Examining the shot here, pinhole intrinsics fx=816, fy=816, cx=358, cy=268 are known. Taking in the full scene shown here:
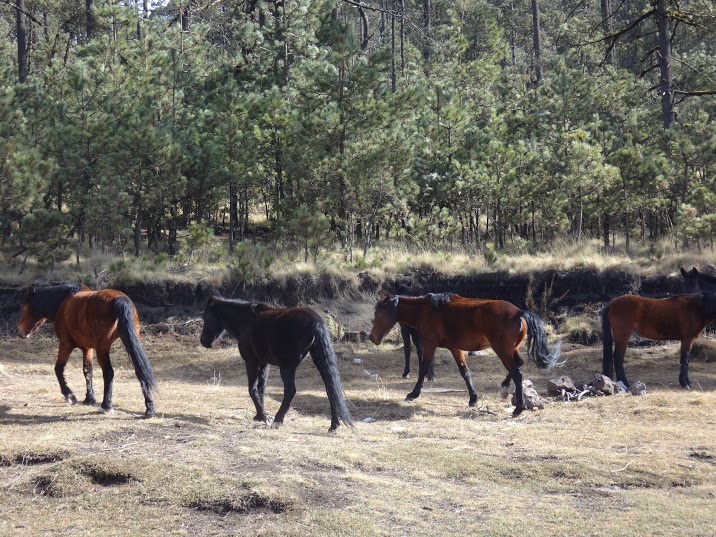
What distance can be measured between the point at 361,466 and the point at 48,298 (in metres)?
5.91

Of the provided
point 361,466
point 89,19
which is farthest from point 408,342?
point 89,19

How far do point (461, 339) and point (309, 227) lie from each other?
946cm

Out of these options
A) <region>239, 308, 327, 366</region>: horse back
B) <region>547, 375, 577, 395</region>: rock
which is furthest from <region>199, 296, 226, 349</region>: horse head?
<region>547, 375, 577, 395</region>: rock

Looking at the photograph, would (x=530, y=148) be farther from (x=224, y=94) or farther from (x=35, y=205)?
(x=35, y=205)

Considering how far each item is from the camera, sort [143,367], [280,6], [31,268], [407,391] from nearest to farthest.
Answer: [143,367]
[407,391]
[31,268]
[280,6]

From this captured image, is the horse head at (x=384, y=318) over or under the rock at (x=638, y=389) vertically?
over

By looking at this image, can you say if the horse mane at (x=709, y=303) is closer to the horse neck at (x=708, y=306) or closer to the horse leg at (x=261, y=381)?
the horse neck at (x=708, y=306)

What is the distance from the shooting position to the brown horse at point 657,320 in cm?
1362

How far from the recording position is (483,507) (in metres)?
7.23

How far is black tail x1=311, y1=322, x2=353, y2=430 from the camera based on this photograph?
10.1 m

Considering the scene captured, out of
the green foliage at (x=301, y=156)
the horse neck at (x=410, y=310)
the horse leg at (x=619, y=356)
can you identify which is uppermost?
the green foliage at (x=301, y=156)

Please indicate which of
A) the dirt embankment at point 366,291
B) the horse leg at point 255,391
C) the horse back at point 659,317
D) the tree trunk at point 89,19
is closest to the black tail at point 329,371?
the horse leg at point 255,391

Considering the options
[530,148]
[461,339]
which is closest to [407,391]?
[461,339]

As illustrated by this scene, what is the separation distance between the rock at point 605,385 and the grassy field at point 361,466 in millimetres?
376
